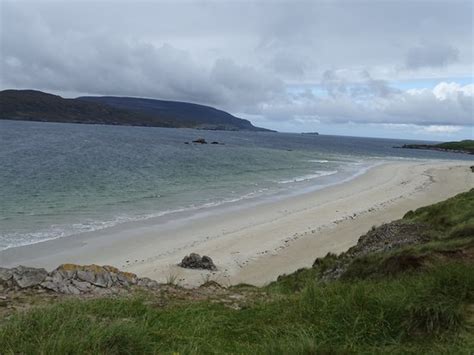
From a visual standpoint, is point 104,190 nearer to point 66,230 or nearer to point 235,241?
point 66,230

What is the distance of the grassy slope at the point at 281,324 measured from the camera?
4.58 m

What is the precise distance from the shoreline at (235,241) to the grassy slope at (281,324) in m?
4.04

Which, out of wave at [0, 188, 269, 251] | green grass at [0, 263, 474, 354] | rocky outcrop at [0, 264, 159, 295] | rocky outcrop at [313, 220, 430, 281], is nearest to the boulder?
rocky outcrop at [0, 264, 159, 295]

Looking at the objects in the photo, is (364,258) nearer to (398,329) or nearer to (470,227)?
(470,227)

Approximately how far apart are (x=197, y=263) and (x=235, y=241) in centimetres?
431

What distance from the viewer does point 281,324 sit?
18.9 ft

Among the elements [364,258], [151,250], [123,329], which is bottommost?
[151,250]

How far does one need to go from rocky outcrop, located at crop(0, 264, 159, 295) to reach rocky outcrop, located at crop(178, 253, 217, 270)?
649 centimetres

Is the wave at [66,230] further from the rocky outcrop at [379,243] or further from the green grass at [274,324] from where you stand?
the green grass at [274,324]

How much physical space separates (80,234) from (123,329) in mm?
15626

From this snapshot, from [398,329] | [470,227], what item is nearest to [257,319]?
[398,329]

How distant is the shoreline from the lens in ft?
50.9

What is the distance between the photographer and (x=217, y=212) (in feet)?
83.6

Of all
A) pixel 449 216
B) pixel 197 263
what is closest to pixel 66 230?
pixel 197 263
